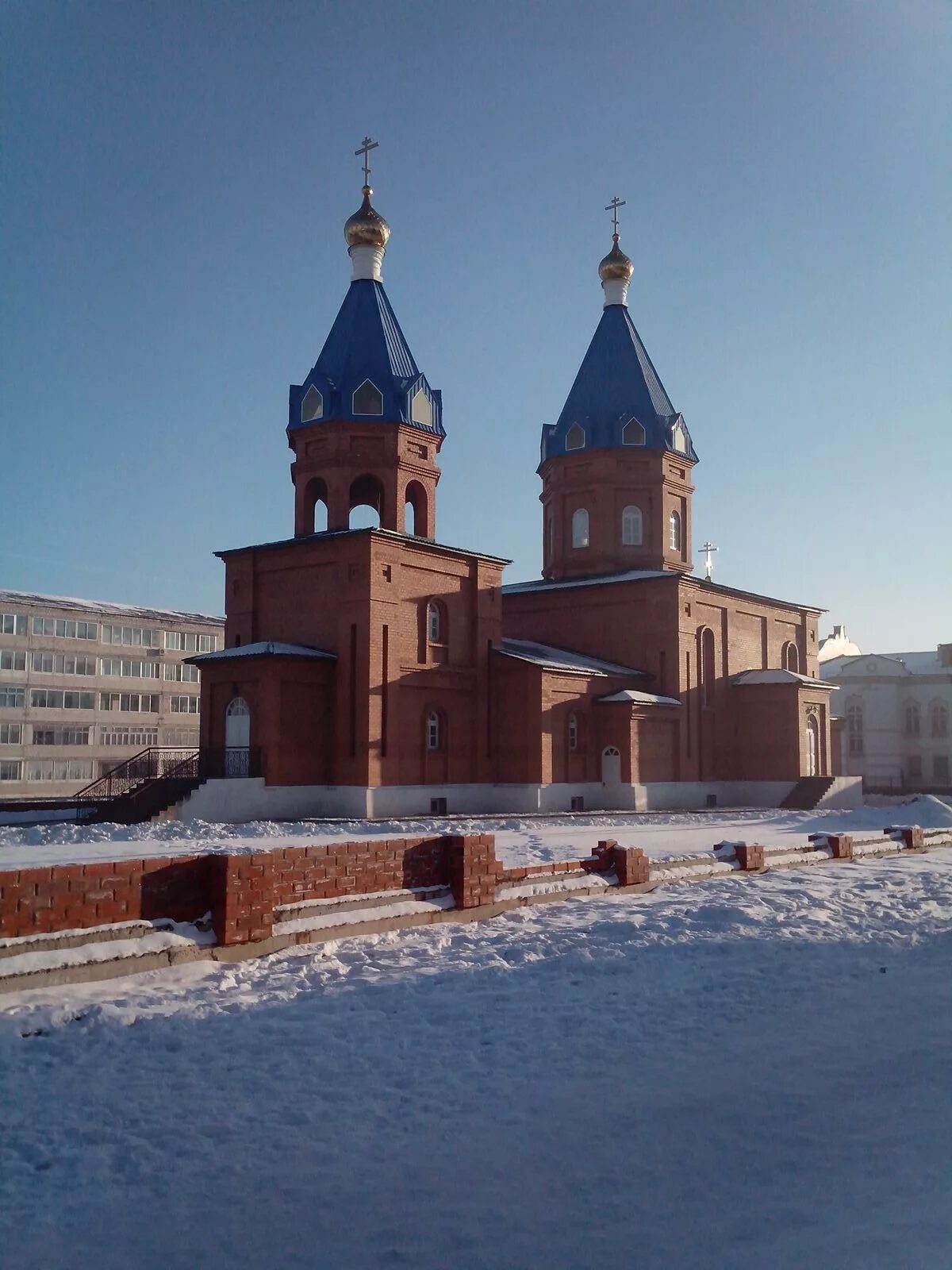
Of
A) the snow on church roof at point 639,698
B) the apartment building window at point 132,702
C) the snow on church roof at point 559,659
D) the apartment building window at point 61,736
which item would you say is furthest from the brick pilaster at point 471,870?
the apartment building window at point 132,702

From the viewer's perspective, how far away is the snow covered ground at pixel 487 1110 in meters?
4.00

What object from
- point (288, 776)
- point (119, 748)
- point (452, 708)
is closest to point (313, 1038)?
point (288, 776)

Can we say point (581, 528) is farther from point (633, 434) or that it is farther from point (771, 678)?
point (771, 678)

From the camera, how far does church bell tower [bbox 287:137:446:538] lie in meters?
24.5

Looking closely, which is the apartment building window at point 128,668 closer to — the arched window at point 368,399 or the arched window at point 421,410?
the arched window at point 368,399

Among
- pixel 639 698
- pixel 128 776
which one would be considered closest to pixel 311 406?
pixel 128 776

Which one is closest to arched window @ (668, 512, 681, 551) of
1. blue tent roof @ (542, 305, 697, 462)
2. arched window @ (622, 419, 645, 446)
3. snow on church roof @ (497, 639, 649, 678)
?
blue tent roof @ (542, 305, 697, 462)

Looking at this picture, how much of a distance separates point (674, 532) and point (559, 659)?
6237 mm

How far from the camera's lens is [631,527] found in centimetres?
3100

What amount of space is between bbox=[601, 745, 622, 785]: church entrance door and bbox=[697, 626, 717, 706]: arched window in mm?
4267

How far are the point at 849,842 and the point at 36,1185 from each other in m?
14.3

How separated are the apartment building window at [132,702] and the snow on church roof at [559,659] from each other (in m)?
23.7

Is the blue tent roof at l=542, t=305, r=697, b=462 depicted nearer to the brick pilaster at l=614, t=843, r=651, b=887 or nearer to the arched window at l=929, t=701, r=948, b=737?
the brick pilaster at l=614, t=843, r=651, b=887

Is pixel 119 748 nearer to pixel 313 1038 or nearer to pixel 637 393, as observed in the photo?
pixel 637 393
